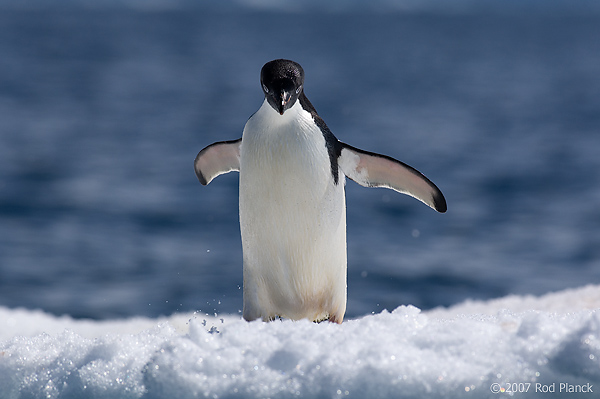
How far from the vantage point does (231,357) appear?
8.86 feet

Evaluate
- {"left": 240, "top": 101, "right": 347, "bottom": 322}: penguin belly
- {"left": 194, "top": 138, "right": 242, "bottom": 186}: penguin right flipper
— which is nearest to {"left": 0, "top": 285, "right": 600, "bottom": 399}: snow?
{"left": 240, "top": 101, "right": 347, "bottom": 322}: penguin belly

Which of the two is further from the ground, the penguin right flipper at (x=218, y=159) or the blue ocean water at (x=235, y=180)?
the blue ocean water at (x=235, y=180)

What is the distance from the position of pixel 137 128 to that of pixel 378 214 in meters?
13.9

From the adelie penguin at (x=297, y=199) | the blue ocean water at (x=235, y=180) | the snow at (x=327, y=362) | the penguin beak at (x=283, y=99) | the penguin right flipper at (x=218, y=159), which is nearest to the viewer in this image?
the snow at (x=327, y=362)

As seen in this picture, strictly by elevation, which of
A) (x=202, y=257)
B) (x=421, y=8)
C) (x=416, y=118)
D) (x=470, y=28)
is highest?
(x=421, y=8)

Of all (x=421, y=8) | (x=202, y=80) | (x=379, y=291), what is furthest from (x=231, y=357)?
(x=421, y=8)

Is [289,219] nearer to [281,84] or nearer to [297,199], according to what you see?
[297,199]

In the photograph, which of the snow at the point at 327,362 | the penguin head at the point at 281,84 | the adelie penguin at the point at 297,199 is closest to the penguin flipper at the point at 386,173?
the adelie penguin at the point at 297,199

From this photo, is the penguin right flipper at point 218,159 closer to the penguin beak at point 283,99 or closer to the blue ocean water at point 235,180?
the penguin beak at point 283,99

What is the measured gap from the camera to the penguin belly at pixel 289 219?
3.52m

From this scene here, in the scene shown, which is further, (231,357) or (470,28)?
(470,28)

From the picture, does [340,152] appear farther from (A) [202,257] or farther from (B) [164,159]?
(B) [164,159]

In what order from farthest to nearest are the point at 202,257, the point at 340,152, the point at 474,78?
1. the point at 474,78
2. the point at 202,257
3. the point at 340,152

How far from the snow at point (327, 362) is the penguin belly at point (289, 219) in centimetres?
72
